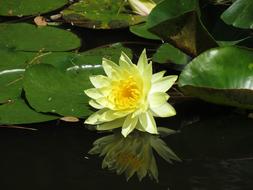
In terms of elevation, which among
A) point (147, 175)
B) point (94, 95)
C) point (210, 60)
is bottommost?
point (147, 175)

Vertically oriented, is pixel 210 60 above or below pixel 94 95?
above

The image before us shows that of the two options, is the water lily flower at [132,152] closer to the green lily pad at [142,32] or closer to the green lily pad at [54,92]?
the green lily pad at [54,92]

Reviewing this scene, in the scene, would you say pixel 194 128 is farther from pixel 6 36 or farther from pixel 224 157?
pixel 6 36

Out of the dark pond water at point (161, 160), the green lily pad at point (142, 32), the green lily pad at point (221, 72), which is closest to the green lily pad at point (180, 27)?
the green lily pad at point (221, 72)

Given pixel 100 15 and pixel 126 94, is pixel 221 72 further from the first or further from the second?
pixel 100 15

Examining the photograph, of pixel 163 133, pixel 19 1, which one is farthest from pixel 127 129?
pixel 19 1

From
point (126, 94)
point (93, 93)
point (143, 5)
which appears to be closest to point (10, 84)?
point (93, 93)

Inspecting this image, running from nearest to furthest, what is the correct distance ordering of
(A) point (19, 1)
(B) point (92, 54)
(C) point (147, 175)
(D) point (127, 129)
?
(C) point (147, 175)
(D) point (127, 129)
(B) point (92, 54)
(A) point (19, 1)
